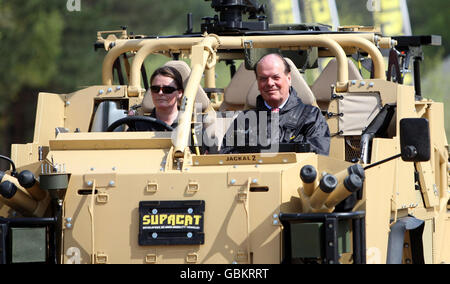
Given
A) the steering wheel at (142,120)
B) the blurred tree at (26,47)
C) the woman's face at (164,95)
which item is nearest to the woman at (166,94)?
the woman's face at (164,95)

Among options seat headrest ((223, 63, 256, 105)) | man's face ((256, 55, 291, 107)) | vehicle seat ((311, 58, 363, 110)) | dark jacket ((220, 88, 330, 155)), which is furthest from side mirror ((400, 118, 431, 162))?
seat headrest ((223, 63, 256, 105))

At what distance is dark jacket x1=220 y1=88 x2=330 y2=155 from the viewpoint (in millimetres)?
7891

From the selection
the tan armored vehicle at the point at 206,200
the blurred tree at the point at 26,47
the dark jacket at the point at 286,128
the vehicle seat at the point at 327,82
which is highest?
the blurred tree at the point at 26,47

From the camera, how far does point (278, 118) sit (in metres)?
8.01

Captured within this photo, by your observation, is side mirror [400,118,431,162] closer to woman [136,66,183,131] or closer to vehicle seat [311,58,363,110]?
woman [136,66,183,131]

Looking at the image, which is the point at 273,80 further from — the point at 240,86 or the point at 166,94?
the point at 240,86

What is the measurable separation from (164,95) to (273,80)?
95 centimetres

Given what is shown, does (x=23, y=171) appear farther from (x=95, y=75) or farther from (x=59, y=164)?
(x=95, y=75)

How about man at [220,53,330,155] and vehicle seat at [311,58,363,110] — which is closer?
man at [220,53,330,155]

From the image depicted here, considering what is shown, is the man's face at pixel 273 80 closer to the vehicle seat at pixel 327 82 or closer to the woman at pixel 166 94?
the woman at pixel 166 94

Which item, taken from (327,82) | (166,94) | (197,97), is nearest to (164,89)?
(166,94)

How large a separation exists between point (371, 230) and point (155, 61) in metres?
14.8

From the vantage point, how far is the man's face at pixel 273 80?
8.02m

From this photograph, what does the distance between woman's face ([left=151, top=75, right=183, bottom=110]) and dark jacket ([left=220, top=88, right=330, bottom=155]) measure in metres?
0.63
